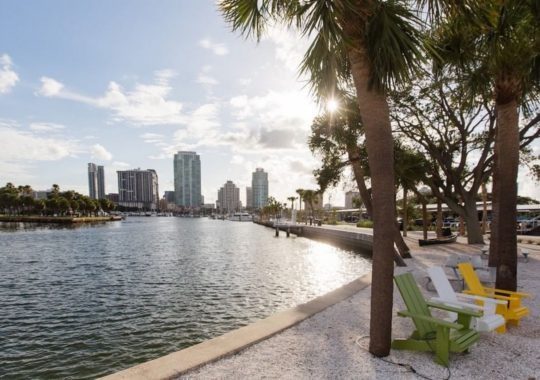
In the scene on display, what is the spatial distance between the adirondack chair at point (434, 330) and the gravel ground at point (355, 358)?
15 centimetres

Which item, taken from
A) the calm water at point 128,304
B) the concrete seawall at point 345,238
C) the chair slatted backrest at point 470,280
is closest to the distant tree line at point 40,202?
the concrete seawall at point 345,238

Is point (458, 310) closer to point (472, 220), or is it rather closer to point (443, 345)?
point (443, 345)

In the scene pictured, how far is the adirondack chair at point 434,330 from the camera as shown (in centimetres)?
473

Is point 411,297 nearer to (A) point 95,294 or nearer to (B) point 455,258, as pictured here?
(B) point 455,258

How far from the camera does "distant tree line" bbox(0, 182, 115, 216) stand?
117 metres

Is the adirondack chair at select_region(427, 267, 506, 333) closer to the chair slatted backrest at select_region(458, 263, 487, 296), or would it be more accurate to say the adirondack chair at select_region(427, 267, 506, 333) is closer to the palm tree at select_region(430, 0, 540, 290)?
the chair slatted backrest at select_region(458, 263, 487, 296)

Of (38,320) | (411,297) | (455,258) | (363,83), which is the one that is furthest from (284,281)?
(363,83)

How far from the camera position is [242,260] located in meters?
25.3

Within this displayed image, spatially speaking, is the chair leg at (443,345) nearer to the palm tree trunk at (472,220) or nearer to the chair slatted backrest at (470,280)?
the chair slatted backrest at (470,280)

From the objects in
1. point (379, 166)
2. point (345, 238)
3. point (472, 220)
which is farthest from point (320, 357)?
point (345, 238)

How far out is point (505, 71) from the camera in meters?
8.05

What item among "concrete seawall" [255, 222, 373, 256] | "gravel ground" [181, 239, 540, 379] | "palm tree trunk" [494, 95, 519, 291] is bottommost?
"concrete seawall" [255, 222, 373, 256]

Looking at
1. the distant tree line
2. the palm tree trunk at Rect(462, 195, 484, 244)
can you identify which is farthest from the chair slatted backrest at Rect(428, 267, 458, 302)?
the distant tree line

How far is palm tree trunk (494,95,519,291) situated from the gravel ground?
0.96 metres
